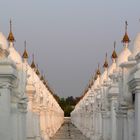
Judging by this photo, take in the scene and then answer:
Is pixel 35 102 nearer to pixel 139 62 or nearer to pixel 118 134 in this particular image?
pixel 118 134

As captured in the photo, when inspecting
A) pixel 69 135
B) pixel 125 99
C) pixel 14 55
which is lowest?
pixel 69 135

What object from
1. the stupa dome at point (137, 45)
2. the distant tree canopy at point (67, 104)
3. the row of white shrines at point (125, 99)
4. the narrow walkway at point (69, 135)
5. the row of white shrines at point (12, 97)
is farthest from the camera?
the distant tree canopy at point (67, 104)

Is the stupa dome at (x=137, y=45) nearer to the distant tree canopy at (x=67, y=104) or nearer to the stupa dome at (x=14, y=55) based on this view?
the stupa dome at (x=14, y=55)

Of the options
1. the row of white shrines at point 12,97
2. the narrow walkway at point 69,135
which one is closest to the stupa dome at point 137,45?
the row of white shrines at point 12,97

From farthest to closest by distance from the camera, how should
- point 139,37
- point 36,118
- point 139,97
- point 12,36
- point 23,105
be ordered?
point 36,118, point 12,36, point 23,105, point 139,37, point 139,97

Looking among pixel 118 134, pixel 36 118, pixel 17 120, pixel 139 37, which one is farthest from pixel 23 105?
pixel 36 118

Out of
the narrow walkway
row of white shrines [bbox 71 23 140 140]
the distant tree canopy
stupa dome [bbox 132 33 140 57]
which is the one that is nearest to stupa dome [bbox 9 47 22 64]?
row of white shrines [bbox 71 23 140 140]

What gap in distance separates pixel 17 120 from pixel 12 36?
636 cm

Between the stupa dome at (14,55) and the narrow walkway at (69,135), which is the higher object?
the stupa dome at (14,55)

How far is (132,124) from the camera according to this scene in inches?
911

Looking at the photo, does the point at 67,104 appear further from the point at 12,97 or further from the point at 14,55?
the point at 12,97

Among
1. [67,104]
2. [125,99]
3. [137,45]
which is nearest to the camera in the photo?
[137,45]

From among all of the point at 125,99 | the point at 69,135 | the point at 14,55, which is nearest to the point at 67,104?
the point at 69,135

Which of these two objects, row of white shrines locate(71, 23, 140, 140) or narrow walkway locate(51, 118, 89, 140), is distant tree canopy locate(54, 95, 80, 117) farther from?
row of white shrines locate(71, 23, 140, 140)
